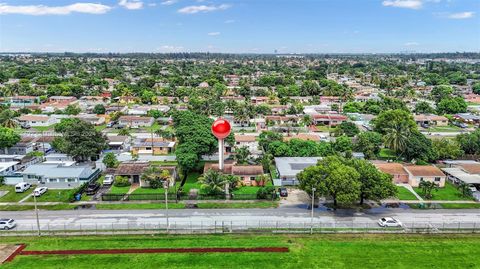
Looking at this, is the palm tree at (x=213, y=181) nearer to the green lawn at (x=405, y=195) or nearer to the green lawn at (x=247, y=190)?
the green lawn at (x=247, y=190)

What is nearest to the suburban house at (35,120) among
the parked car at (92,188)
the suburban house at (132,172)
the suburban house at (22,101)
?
the suburban house at (22,101)

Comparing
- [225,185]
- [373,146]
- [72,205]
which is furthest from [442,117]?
[72,205]

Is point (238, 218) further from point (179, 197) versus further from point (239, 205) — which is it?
point (179, 197)

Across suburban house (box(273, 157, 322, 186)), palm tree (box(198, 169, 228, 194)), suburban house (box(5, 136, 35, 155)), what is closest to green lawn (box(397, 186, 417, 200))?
suburban house (box(273, 157, 322, 186))

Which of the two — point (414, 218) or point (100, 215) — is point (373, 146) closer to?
point (414, 218)

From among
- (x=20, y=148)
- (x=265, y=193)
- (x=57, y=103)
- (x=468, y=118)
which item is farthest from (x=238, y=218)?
(x=57, y=103)

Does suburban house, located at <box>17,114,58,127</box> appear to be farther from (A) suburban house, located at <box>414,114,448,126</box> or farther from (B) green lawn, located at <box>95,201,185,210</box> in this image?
(A) suburban house, located at <box>414,114,448,126</box>
